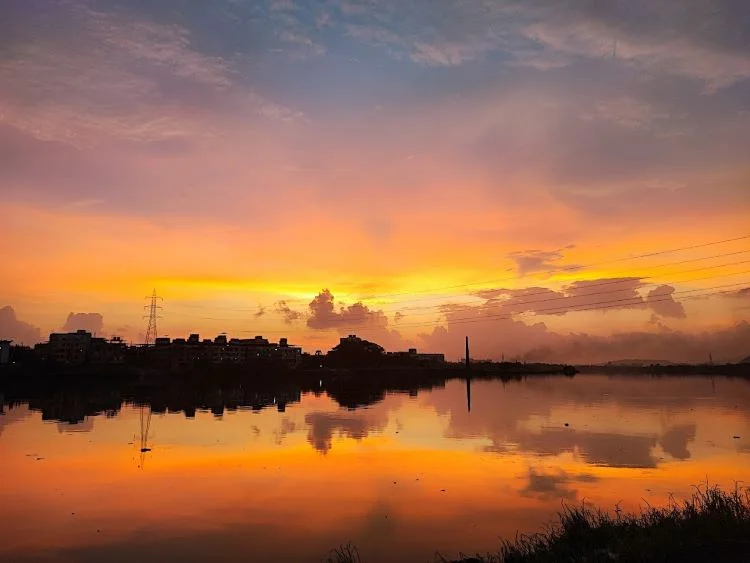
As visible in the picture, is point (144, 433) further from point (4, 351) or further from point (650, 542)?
point (4, 351)

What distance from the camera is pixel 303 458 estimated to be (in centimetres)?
3247

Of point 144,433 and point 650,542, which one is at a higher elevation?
point 650,542

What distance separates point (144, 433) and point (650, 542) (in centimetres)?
3793

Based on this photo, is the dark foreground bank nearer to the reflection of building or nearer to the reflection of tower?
the reflection of tower

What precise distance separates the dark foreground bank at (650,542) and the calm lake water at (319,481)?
9.09 ft

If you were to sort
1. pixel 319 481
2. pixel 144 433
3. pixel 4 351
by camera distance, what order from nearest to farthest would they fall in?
pixel 319 481 → pixel 144 433 → pixel 4 351

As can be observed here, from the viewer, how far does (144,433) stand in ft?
139

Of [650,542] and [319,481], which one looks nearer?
[650,542]

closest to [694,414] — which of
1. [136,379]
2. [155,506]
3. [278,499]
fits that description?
[278,499]

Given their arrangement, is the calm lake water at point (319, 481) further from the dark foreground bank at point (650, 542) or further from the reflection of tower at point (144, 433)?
the dark foreground bank at point (650, 542)

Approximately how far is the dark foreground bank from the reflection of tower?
19212 mm

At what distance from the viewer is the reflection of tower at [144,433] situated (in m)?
32.1

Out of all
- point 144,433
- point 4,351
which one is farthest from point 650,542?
point 4,351

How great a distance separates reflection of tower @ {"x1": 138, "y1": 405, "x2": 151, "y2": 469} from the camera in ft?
105
